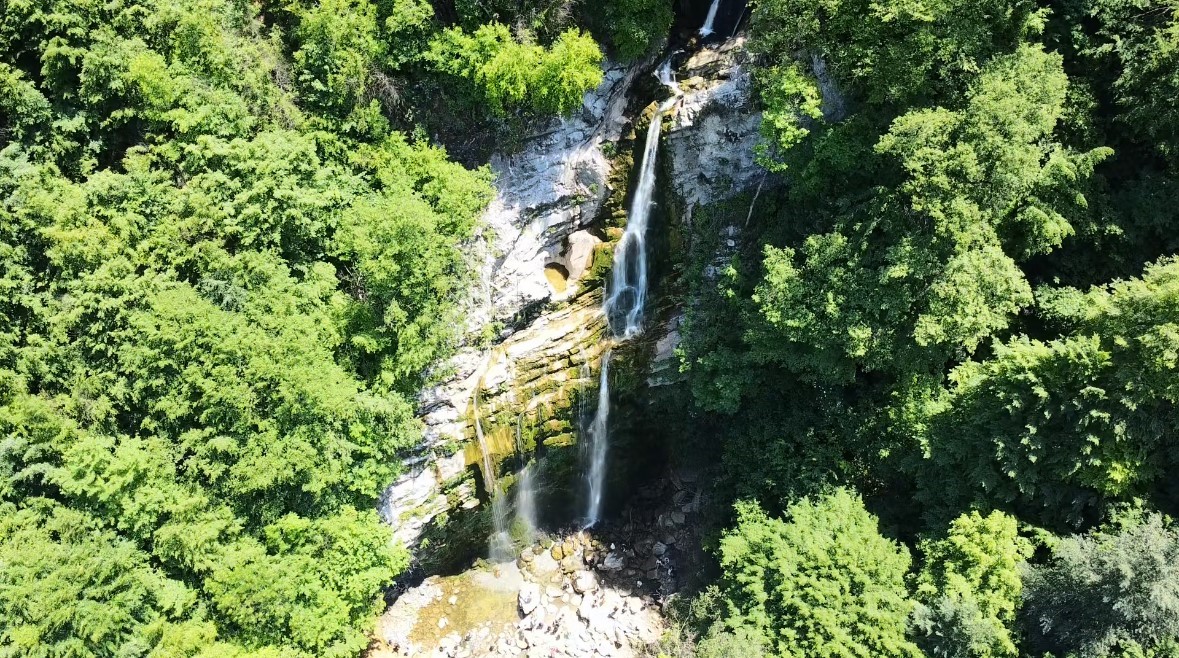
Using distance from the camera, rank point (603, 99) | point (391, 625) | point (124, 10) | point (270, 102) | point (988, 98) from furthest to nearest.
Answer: point (391, 625), point (603, 99), point (270, 102), point (124, 10), point (988, 98)

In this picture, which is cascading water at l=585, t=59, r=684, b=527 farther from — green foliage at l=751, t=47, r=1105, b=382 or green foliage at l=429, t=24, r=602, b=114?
green foliage at l=751, t=47, r=1105, b=382

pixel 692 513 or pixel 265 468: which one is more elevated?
pixel 265 468

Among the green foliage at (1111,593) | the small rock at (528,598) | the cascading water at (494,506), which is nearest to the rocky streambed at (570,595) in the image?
the small rock at (528,598)

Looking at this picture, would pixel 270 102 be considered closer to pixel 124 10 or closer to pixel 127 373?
pixel 124 10

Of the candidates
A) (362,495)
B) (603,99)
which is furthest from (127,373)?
(603,99)

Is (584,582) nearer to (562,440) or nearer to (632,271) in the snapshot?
(562,440)

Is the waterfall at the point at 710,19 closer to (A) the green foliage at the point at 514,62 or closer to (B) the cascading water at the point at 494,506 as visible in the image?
(A) the green foliage at the point at 514,62
